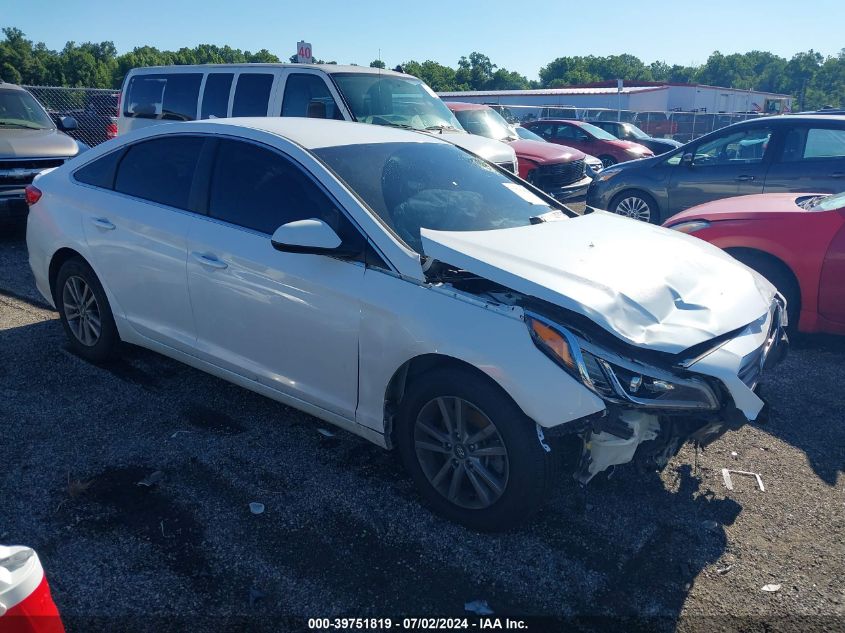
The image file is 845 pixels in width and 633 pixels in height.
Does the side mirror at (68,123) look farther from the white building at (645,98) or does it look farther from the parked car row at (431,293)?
the white building at (645,98)

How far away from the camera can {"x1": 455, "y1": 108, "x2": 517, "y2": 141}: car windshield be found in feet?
40.8

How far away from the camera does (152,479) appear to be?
355 centimetres

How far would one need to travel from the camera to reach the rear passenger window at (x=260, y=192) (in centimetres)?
366

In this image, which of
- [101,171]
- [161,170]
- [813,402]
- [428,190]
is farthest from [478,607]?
[101,171]

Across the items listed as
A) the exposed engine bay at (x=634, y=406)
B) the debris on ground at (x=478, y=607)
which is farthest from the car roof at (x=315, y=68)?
the debris on ground at (x=478, y=607)

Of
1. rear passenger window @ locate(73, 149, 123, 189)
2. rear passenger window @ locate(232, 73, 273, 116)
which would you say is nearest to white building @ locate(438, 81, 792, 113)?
rear passenger window @ locate(232, 73, 273, 116)

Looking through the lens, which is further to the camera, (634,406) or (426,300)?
(426,300)

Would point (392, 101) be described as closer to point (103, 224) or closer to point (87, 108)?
point (103, 224)

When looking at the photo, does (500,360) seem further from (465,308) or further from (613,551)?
(613,551)

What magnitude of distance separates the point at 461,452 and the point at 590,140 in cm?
1711

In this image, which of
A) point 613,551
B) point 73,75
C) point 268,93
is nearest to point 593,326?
point 613,551

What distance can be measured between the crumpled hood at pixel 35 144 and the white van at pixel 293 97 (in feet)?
2.63

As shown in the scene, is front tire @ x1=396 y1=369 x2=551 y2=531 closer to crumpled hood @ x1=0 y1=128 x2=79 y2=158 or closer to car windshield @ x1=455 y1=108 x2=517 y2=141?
crumpled hood @ x1=0 y1=128 x2=79 y2=158

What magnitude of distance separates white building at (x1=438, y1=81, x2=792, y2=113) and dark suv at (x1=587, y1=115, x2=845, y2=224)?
113ft
